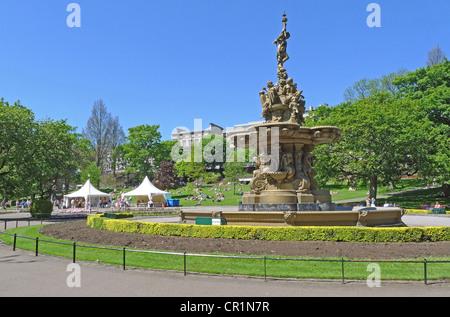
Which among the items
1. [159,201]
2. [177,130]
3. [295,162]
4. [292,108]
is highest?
[177,130]

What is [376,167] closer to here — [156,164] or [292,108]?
[292,108]

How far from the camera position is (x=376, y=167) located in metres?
36.4

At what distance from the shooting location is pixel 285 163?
17766mm

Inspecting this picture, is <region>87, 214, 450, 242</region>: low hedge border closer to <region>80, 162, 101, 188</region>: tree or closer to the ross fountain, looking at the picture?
the ross fountain

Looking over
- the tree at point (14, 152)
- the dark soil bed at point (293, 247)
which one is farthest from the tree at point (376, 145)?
the tree at point (14, 152)

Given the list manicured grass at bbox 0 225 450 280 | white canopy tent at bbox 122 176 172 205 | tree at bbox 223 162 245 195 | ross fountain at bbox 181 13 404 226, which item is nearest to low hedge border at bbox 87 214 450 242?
ross fountain at bbox 181 13 404 226

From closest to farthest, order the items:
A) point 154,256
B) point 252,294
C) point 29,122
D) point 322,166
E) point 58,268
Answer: point 252,294, point 58,268, point 154,256, point 29,122, point 322,166

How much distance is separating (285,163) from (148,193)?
3046 cm

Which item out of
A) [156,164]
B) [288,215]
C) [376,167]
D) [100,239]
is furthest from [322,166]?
[156,164]

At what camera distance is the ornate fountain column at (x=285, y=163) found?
17.1 m

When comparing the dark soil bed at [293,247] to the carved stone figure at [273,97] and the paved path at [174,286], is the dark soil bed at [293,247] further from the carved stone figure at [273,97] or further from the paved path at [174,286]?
the carved stone figure at [273,97]

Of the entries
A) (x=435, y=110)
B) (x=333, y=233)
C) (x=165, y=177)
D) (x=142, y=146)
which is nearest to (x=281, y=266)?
(x=333, y=233)

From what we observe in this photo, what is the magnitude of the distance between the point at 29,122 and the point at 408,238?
32.2 meters

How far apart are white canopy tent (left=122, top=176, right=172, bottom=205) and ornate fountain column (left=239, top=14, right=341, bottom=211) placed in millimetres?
28987
